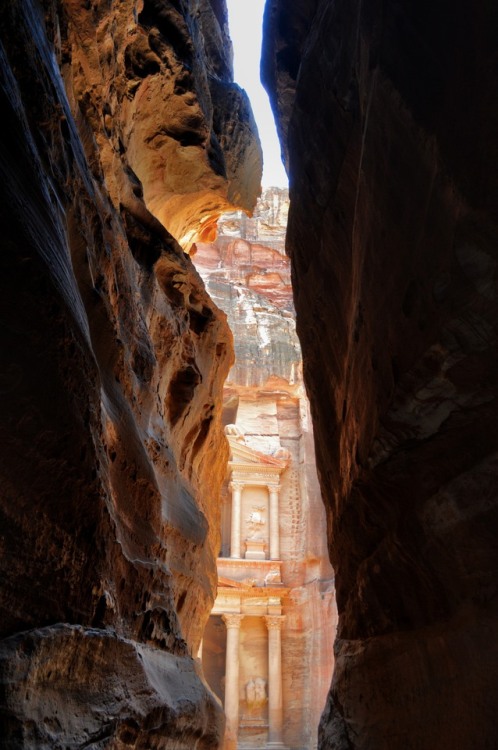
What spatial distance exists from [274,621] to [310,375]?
69.2ft

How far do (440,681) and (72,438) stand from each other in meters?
2.37

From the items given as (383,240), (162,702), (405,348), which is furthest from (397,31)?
(162,702)

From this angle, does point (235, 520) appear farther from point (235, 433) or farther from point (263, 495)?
point (235, 433)

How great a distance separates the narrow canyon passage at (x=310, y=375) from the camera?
2.93m

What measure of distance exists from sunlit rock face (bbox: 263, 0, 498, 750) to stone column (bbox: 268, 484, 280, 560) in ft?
74.9

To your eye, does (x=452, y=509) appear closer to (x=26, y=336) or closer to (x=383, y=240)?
(x=383, y=240)

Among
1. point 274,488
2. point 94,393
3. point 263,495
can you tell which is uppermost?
point 274,488

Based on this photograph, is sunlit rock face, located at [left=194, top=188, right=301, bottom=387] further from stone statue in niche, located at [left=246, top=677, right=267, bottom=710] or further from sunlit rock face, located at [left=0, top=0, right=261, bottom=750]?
sunlit rock face, located at [left=0, top=0, right=261, bottom=750]

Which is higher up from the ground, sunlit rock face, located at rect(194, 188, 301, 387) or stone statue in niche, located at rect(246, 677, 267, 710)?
sunlit rock face, located at rect(194, 188, 301, 387)

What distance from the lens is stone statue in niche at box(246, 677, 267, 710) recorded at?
2408 centimetres

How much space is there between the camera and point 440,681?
11.3 feet

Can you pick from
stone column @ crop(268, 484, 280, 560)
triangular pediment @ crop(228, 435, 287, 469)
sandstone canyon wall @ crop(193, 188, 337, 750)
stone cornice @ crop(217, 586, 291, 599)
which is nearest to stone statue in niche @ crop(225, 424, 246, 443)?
sandstone canyon wall @ crop(193, 188, 337, 750)

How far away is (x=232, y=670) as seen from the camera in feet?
79.6

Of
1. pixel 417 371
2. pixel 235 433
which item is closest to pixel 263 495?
pixel 235 433
